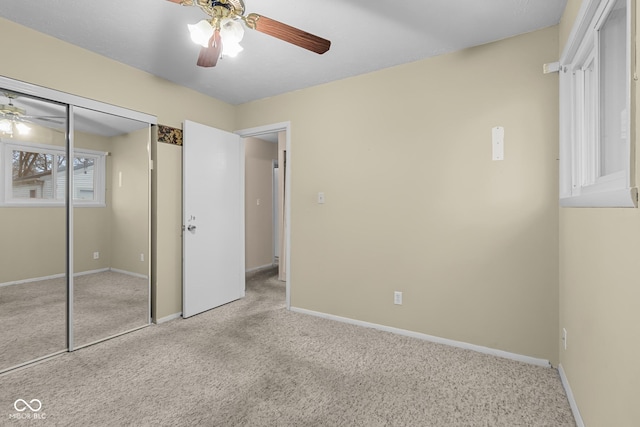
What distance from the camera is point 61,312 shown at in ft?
7.86

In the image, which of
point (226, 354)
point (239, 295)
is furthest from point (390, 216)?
point (239, 295)

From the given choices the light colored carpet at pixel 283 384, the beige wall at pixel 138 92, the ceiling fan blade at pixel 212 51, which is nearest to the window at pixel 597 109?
the light colored carpet at pixel 283 384

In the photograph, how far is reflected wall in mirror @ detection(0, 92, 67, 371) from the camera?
210 cm

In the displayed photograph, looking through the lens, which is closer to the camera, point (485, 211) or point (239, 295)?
point (485, 211)

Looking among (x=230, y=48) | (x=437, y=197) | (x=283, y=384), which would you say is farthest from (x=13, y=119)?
(x=437, y=197)

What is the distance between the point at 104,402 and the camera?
1.76 meters

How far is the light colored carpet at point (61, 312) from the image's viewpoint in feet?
7.11

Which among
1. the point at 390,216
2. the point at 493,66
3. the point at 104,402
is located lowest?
the point at 104,402

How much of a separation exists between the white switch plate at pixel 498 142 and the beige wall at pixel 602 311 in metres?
0.61

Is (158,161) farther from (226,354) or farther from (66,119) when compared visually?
(226,354)

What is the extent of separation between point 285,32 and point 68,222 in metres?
2.20

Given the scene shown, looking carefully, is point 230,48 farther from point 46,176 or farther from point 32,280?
point 32,280

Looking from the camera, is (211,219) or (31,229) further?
(211,219)

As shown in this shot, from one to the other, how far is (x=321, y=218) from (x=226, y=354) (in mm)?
1520
